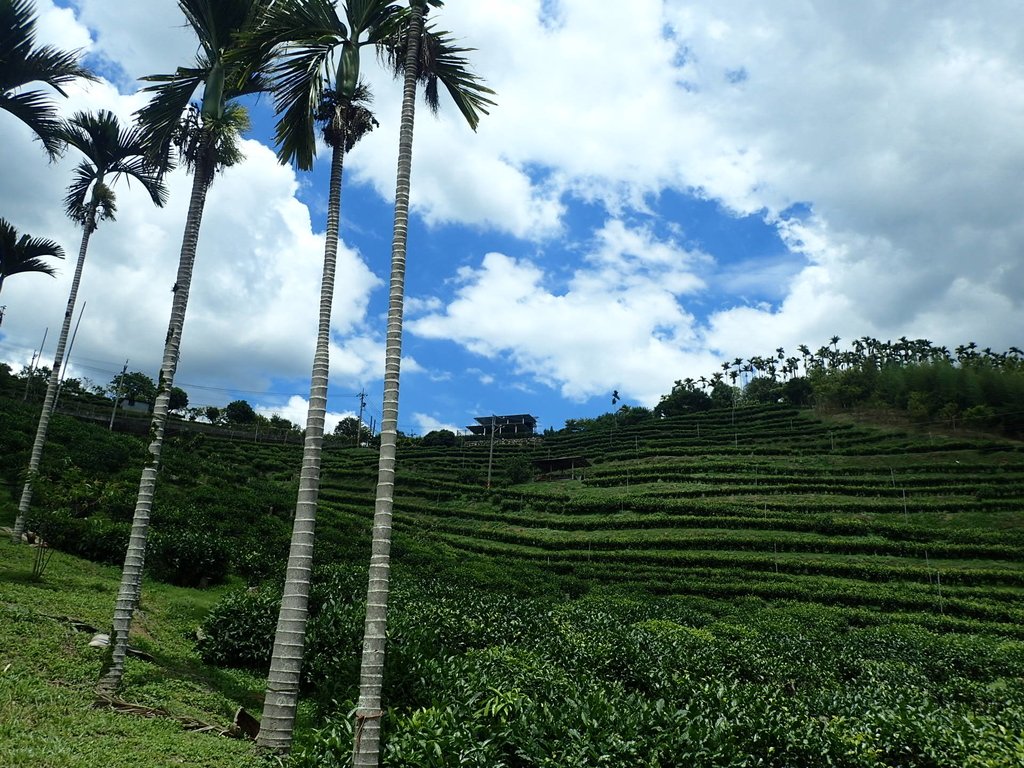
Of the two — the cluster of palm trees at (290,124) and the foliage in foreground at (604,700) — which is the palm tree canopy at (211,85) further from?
the foliage in foreground at (604,700)

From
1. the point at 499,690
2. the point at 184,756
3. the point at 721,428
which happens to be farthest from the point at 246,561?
the point at 721,428

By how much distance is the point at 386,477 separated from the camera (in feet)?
22.6

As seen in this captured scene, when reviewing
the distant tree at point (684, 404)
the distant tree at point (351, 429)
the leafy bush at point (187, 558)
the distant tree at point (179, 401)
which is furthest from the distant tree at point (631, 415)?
the leafy bush at point (187, 558)

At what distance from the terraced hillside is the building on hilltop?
26.5m

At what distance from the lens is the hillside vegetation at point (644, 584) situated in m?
6.29

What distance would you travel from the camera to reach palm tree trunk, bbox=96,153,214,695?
821 cm

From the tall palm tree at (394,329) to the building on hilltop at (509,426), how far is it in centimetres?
8267

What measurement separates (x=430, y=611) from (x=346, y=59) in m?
10.00

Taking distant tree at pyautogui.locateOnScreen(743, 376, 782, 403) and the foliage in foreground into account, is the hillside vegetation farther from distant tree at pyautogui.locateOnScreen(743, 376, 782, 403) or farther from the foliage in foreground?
distant tree at pyautogui.locateOnScreen(743, 376, 782, 403)

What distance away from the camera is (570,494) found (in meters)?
Answer: 52.8

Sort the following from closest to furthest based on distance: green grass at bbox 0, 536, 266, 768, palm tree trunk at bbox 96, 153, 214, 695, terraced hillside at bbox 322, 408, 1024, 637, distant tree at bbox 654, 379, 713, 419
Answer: green grass at bbox 0, 536, 266, 768, palm tree trunk at bbox 96, 153, 214, 695, terraced hillside at bbox 322, 408, 1024, 637, distant tree at bbox 654, 379, 713, 419

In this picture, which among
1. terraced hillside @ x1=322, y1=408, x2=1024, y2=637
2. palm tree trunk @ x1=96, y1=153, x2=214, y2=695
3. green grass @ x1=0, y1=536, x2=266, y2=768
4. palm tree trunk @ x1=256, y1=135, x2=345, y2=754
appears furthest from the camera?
terraced hillside @ x1=322, y1=408, x2=1024, y2=637

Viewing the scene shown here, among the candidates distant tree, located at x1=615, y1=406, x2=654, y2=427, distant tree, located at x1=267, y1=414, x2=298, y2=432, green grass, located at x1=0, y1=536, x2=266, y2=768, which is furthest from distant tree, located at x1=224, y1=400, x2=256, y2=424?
green grass, located at x1=0, y1=536, x2=266, y2=768

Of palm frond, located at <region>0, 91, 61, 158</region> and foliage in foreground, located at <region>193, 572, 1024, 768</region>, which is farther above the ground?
palm frond, located at <region>0, 91, 61, 158</region>
